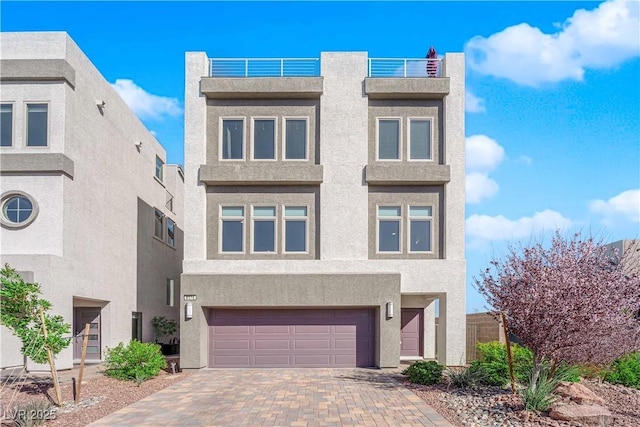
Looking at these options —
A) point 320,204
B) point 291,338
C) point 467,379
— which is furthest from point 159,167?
point 467,379

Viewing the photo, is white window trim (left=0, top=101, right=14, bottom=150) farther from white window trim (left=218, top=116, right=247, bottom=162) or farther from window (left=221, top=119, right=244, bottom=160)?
window (left=221, top=119, right=244, bottom=160)

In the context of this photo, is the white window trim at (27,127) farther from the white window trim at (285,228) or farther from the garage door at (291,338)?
the white window trim at (285,228)

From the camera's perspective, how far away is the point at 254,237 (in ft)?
60.0

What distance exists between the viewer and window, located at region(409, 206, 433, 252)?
60.2 feet

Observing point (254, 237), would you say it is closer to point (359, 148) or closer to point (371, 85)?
point (359, 148)

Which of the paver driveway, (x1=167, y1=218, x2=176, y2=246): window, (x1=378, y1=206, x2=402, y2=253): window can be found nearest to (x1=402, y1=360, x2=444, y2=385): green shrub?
the paver driveway

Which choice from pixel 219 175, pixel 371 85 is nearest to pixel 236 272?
pixel 219 175

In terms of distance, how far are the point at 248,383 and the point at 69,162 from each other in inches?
334

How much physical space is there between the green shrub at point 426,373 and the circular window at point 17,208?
452 inches

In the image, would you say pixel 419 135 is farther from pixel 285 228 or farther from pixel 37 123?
pixel 37 123

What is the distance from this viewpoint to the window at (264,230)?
1825 cm

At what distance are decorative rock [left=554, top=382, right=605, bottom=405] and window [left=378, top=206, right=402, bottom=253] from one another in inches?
283

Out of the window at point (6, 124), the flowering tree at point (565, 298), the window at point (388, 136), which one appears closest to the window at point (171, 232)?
the window at point (6, 124)

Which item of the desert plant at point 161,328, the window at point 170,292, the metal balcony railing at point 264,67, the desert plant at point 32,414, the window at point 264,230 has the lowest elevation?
the desert plant at point 161,328
